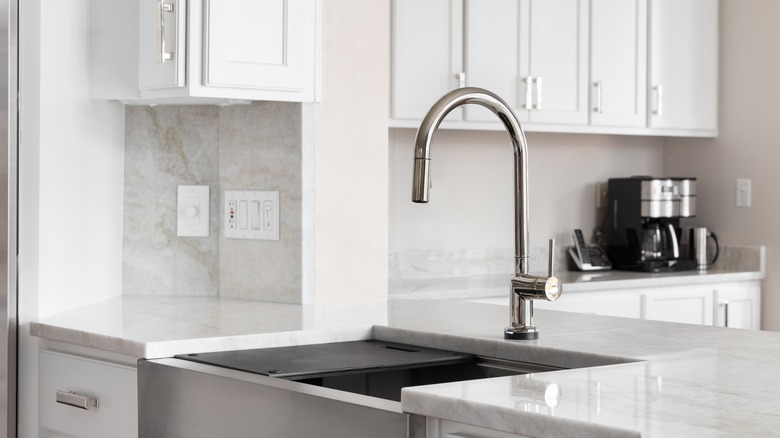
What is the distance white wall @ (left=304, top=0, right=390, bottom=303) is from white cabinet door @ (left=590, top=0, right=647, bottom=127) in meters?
1.57

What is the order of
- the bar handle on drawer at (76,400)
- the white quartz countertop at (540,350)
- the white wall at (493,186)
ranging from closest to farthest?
the white quartz countertop at (540,350) < the bar handle on drawer at (76,400) < the white wall at (493,186)

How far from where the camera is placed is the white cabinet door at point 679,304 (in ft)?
12.4

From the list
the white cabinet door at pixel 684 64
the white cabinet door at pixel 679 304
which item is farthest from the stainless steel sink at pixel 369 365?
the white cabinet door at pixel 684 64

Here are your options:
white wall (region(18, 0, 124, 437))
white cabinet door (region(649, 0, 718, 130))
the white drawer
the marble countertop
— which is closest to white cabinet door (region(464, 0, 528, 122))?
the marble countertop

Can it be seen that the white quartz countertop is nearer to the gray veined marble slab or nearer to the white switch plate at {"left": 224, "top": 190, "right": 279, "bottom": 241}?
the gray veined marble slab

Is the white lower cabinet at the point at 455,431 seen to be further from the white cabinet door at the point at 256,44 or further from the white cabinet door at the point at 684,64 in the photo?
the white cabinet door at the point at 684,64

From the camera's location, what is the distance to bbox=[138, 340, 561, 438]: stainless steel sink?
148cm

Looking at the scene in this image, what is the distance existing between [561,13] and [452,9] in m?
0.50

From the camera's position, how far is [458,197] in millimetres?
3938

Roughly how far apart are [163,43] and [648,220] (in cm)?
250

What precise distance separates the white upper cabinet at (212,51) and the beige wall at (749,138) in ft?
8.26

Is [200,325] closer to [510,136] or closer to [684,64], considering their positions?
[510,136]

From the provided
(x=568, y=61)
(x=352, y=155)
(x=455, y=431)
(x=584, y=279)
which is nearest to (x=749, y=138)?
(x=568, y=61)

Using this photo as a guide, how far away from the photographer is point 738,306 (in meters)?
4.08
